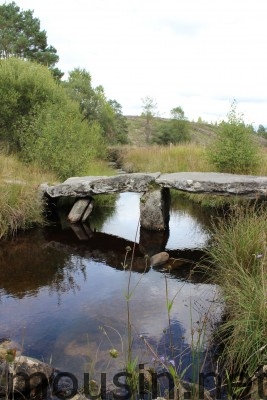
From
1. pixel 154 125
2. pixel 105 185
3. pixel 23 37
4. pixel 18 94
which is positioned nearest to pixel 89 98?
pixel 23 37

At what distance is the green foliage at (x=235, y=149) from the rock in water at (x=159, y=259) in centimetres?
543

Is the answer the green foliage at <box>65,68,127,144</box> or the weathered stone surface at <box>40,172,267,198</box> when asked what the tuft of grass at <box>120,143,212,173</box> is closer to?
the weathered stone surface at <box>40,172,267,198</box>

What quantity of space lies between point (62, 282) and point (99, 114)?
20.8 meters

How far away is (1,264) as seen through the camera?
6695 mm

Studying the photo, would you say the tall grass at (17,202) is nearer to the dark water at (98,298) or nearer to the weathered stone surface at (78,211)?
the dark water at (98,298)

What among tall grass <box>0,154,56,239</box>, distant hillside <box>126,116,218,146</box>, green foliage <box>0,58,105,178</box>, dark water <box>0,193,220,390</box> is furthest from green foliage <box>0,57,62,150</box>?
distant hillside <box>126,116,218,146</box>

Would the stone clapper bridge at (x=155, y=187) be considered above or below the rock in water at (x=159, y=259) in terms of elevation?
above

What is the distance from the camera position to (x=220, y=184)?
26.8 feet

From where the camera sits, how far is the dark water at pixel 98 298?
3896 mm

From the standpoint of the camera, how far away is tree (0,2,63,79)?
2581 centimetres

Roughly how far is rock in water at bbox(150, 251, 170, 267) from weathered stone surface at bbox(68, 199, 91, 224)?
333cm

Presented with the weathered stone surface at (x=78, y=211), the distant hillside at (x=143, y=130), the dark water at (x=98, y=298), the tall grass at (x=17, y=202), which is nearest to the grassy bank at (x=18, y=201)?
the tall grass at (x=17, y=202)

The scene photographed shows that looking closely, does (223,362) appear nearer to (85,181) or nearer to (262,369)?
(262,369)

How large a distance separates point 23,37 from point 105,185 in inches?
809
